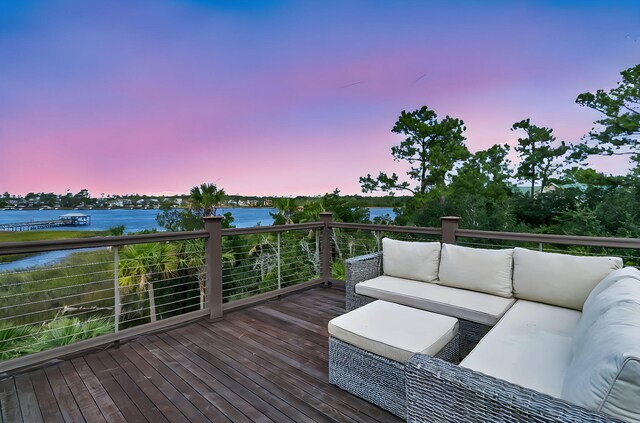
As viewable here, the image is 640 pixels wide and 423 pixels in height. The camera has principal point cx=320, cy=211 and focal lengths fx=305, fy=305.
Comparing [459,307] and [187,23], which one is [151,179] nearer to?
[187,23]

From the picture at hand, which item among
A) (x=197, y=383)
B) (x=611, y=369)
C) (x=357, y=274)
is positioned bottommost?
(x=197, y=383)

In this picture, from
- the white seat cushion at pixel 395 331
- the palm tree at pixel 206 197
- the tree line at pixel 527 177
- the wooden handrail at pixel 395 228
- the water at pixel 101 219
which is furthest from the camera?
the palm tree at pixel 206 197

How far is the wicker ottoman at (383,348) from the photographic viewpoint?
6.00 ft

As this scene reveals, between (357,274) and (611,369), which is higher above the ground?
(611,369)

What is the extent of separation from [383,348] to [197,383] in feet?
4.56

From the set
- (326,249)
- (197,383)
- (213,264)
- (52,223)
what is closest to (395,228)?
(326,249)

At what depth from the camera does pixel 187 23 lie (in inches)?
222

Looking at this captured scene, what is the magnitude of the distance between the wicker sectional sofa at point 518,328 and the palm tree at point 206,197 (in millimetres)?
11378

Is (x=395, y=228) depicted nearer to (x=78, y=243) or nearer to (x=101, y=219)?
(x=78, y=243)

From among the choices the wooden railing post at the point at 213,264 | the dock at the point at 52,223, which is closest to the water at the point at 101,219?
the dock at the point at 52,223

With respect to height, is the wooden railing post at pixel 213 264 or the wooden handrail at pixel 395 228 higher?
the wooden handrail at pixel 395 228

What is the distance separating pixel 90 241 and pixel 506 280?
3563mm

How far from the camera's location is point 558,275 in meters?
2.37

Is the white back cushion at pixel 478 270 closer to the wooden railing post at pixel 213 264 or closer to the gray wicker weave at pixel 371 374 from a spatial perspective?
the gray wicker weave at pixel 371 374
